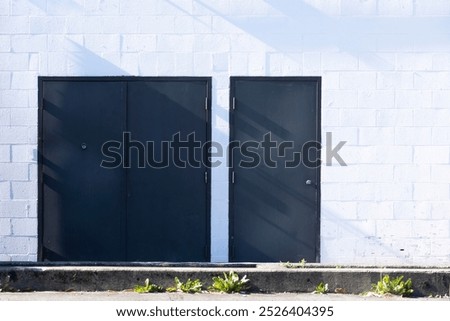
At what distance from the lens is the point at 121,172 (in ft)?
35.5

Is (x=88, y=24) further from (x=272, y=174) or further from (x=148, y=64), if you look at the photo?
(x=272, y=174)

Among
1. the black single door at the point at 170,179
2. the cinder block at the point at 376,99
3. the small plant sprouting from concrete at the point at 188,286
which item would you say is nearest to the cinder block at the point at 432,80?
the cinder block at the point at 376,99

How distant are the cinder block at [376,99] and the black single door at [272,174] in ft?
1.58

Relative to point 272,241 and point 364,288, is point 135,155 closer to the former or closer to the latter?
point 272,241

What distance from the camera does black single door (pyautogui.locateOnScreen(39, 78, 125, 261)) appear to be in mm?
10789

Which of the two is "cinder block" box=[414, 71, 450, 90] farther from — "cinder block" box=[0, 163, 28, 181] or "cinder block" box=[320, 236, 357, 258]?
"cinder block" box=[0, 163, 28, 181]

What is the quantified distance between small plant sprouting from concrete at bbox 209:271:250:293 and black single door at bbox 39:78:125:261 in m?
2.33

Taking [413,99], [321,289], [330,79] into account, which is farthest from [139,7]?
[321,289]

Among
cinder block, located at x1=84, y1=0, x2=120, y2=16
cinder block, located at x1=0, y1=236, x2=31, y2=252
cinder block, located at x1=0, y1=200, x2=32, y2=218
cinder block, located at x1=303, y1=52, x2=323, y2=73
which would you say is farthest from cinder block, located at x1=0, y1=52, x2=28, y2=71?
cinder block, located at x1=303, y1=52, x2=323, y2=73

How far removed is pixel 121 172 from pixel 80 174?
1.47ft

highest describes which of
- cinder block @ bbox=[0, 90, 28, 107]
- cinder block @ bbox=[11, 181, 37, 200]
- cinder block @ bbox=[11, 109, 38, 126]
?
cinder block @ bbox=[0, 90, 28, 107]

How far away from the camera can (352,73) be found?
35.3ft
